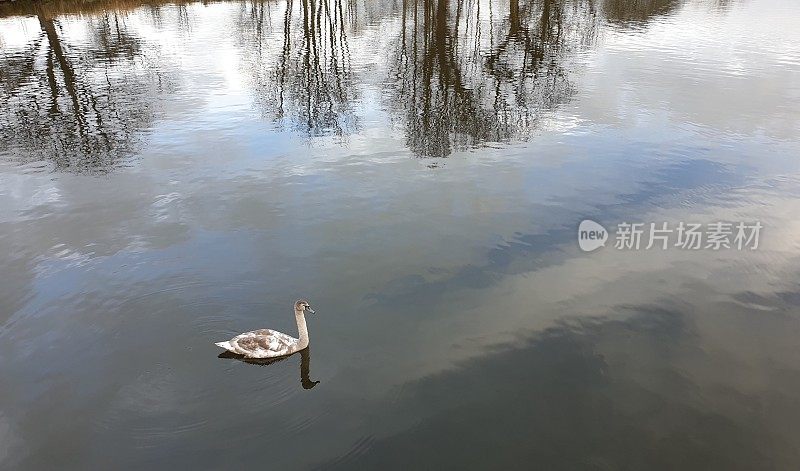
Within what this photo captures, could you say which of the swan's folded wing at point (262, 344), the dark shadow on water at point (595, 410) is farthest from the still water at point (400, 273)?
the swan's folded wing at point (262, 344)

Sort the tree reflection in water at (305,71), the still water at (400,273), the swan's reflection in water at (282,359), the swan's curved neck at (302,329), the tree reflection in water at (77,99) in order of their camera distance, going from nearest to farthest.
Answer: the still water at (400,273) → the swan's reflection in water at (282,359) → the swan's curved neck at (302,329) → the tree reflection in water at (77,99) → the tree reflection in water at (305,71)

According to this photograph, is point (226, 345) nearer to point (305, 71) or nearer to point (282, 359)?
point (282, 359)

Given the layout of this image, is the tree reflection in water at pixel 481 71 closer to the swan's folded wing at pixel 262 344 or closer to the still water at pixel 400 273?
the still water at pixel 400 273

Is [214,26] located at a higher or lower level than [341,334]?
higher

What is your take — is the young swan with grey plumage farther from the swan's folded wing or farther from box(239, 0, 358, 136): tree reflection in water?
box(239, 0, 358, 136): tree reflection in water

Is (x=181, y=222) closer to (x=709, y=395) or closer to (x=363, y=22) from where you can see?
(x=709, y=395)

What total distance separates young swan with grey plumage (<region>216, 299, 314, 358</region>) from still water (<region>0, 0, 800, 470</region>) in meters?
0.31

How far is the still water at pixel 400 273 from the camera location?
28.4 feet

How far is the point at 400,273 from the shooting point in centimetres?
1281

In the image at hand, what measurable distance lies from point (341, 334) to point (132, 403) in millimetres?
3799

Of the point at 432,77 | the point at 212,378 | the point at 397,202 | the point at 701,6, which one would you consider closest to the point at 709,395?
the point at 212,378

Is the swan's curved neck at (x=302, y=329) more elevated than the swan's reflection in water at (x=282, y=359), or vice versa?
the swan's curved neck at (x=302, y=329)

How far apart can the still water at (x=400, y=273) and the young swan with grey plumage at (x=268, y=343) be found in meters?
0.31

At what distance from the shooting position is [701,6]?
5553 centimetres
